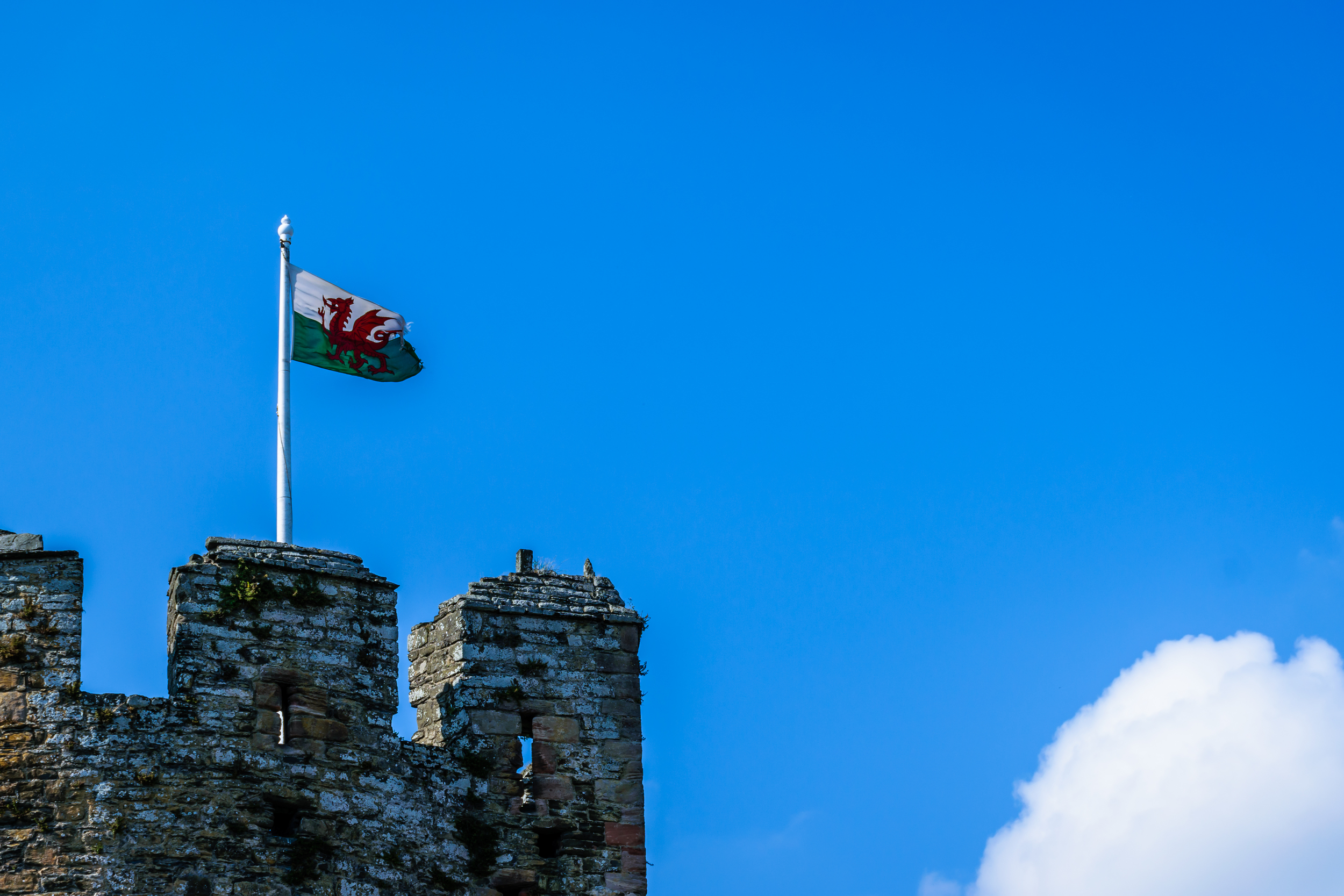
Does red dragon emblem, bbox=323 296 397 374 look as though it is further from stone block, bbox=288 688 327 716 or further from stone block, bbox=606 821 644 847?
stone block, bbox=606 821 644 847

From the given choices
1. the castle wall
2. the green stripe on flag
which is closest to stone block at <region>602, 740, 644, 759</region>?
the castle wall

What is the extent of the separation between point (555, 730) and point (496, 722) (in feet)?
2.19

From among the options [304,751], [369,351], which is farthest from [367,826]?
[369,351]

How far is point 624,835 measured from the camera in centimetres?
2259

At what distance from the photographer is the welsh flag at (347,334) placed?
24.2m

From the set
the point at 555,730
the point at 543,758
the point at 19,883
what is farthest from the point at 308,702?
the point at 19,883

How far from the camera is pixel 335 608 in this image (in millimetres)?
21797

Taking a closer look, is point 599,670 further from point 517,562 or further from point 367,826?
point 367,826

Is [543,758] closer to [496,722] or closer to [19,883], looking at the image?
[496,722]

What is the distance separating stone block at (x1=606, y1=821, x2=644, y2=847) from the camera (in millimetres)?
22531

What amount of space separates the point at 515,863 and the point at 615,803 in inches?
54.1

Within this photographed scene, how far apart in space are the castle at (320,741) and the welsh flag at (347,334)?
9.77 ft

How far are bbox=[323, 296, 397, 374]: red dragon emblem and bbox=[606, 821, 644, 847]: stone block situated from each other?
20.1ft

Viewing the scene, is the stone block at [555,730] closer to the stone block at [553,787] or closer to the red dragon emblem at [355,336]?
the stone block at [553,787]
